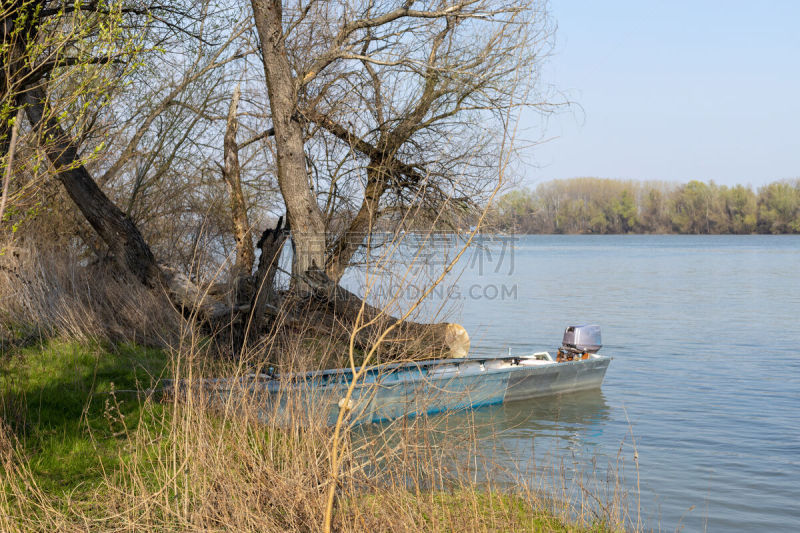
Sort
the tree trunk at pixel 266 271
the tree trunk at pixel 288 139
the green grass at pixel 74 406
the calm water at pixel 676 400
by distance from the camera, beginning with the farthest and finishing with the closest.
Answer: the tree trunk at pixel 288 139
the tree trunk at pixel 266 271
the calm water at pixel 676 400
the green grass at pixel 74 406

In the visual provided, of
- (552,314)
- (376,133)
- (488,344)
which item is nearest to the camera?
(376,133)

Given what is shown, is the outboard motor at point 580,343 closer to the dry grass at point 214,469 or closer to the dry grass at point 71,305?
the dry grass at point 214,469

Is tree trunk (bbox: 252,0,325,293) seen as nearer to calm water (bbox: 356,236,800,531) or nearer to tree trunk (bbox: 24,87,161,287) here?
tree trunk (bbox: 24,87,161,287)

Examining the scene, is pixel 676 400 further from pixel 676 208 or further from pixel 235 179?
pixel 676 208

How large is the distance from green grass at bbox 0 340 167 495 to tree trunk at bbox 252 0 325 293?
315 cm

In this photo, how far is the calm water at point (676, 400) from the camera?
800cm

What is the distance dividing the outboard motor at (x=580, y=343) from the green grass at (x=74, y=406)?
6670 mm

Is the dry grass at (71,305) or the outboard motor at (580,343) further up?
the dry grass at (71,305)

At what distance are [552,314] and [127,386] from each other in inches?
693

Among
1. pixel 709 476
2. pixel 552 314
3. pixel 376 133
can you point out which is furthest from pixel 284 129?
pixel 552 314

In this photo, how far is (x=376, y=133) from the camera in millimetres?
12891

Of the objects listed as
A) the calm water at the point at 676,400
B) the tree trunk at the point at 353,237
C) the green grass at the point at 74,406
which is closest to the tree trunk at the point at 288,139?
the tree trunk at the point at 353,237

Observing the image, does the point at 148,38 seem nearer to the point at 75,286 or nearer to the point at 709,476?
the point at 75,286

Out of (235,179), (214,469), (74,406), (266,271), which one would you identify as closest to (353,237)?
(235,179)
